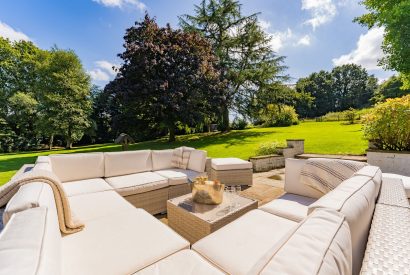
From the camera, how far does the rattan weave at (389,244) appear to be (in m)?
0.85

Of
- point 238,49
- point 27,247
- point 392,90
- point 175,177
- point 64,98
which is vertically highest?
point 238,49

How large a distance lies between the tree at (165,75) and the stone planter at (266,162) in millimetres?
6044

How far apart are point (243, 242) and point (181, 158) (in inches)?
114

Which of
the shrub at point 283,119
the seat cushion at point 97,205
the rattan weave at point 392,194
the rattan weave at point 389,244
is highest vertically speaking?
the shrub at point 283,119

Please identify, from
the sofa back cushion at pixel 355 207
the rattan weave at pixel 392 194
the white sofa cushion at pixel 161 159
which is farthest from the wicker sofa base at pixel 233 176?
the sofa back cushion at pixel 355 207

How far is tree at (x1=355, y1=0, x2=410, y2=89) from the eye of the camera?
6589 mm

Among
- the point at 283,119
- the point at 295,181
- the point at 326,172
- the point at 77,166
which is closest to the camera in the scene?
the point at 326,172

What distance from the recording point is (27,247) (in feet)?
2.87

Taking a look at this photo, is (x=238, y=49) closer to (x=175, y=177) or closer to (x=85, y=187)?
(x=175, y=177)

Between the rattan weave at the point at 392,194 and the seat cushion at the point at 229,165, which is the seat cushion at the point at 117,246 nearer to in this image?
the rattan weave at the point at 392,194

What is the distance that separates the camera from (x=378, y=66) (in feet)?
27.2

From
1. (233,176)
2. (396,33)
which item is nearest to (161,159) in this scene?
(233,176)

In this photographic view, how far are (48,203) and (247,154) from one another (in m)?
6.55

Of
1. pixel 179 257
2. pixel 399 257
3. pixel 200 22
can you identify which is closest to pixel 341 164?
pixel 399 257
